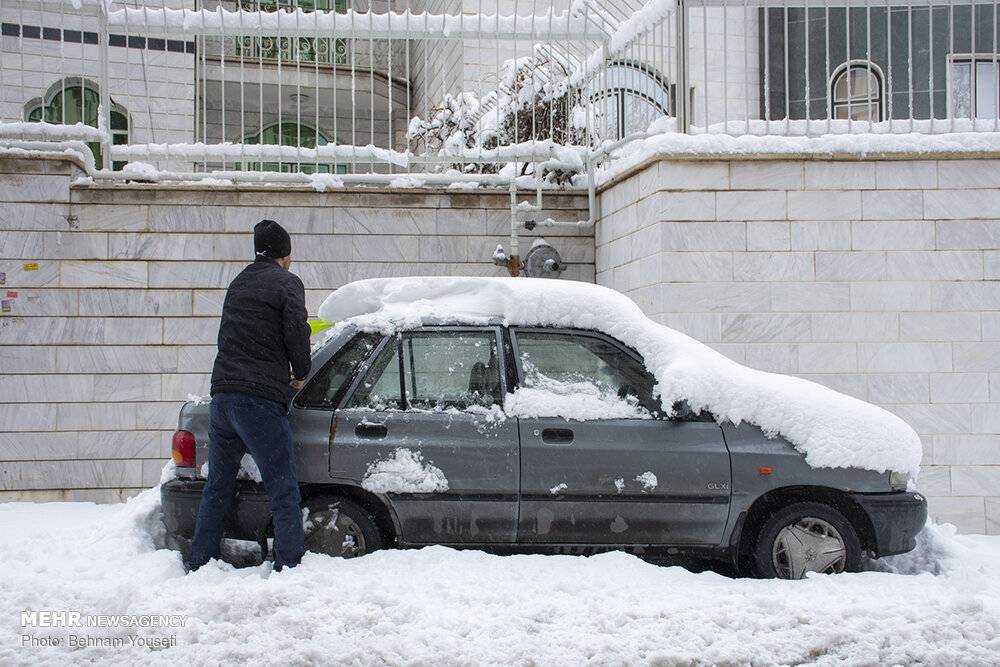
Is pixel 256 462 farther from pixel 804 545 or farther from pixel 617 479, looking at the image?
pixel 804 545

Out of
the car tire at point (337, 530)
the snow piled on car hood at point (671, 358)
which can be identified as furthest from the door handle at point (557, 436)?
the car tire at point (337, 530)

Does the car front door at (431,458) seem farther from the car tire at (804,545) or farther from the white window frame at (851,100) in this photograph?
the white window frame at (851,100)

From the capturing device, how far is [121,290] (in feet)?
25.3

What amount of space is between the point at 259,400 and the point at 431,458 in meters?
0.96

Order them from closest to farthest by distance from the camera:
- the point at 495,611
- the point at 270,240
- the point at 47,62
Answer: the point at 495,611 → the point at 270,240 → the point at 47,62

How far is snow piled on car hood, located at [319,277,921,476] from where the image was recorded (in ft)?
15.2

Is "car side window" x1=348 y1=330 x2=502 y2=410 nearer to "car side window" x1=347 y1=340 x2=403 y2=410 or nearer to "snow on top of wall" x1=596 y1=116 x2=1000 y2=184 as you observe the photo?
"car side window" x1=347 y1=340 x2=403 y2=410

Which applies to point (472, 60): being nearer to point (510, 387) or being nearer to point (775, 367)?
point (775, 367)

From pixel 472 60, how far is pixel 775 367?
18.3 ft

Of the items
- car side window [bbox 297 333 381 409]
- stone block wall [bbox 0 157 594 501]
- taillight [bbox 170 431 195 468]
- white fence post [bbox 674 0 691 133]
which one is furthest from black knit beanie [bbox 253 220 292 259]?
white fence post [bbox 674 0 691 133]

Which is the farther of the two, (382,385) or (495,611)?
(382,385)

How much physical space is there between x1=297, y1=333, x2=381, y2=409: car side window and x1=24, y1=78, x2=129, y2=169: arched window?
4.63m

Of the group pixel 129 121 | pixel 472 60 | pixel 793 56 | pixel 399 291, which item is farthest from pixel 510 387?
pixel 793 56

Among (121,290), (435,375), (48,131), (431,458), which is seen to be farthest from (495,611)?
(48,131)
